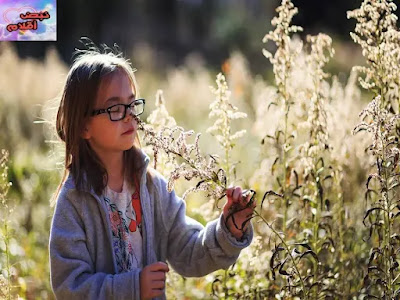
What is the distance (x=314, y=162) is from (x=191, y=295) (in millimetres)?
1195

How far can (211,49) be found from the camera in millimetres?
14367

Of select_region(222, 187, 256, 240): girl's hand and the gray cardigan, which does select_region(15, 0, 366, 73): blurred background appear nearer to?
the gray cardigan

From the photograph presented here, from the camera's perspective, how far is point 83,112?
3094 mm

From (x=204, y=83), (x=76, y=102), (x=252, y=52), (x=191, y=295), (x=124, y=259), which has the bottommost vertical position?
(x=191, y=295)

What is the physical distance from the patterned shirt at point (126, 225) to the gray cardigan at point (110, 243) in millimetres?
25

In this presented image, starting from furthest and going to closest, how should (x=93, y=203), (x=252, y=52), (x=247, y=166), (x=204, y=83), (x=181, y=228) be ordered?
(x=252, y=52) < (x=204, y=83) < (x=247, y=166) < (x=181, y=228) < (x=93, y=203)

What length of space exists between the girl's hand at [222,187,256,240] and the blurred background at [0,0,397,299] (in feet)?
2.49

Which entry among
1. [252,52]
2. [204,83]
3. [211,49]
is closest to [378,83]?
[204,83]

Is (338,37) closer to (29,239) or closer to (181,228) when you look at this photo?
(29,239)

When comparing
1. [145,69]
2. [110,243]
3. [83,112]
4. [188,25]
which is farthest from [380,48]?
[188,25]

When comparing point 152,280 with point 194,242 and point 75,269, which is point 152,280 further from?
point 194,242

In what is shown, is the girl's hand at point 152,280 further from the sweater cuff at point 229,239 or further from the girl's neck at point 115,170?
the girl's neck at point 115,170

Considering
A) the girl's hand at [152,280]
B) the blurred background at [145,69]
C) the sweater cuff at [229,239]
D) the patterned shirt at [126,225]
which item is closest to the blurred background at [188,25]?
the blurred background at [145,69]

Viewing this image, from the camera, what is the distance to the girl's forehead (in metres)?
3.07
